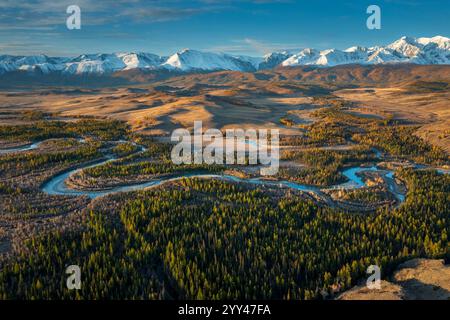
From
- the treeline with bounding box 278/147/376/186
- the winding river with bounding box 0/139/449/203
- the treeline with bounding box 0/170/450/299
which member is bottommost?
the treeline with bounding box 0/170/450/299

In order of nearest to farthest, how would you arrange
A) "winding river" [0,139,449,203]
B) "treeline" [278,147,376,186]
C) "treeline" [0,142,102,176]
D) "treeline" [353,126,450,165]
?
"winding river" [0,139,449,203]
"treeline" [278,147,376,186]
"treeline" [0,142,102,176]
"treeline" [353,126,450,165]

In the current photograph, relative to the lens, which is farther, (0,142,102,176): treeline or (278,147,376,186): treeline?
(0,142,102,176): treeline

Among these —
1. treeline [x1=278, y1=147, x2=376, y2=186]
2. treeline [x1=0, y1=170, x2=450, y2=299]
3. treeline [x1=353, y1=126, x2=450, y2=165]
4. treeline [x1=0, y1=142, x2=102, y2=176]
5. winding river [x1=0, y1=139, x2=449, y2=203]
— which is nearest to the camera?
treeline [x1=0, y1=170, x2=450, y2=299]

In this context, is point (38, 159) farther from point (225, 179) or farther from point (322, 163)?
point (322, 163)

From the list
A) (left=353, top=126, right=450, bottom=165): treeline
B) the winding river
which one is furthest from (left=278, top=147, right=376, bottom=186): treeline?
(left=353, top=126, right=450, bottom=165): treeline

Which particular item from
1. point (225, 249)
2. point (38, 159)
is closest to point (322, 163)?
point (225, 249)

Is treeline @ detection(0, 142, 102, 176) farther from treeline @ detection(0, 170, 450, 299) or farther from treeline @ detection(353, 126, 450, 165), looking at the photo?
treeline @ detection(353, 126, 450, 165)

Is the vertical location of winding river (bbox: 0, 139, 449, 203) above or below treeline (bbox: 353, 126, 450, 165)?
below

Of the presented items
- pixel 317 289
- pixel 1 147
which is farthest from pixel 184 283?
pixel 1 147
